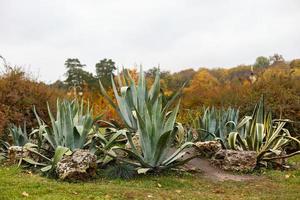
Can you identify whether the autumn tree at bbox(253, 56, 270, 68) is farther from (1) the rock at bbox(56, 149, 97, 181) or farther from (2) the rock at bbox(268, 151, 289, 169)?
(1) the rock at bbox(56, 149, 97, 181)

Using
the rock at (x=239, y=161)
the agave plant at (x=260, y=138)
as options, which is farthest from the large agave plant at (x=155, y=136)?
the agave plant at (x=260, y=138)

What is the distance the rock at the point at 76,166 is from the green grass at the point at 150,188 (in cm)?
22

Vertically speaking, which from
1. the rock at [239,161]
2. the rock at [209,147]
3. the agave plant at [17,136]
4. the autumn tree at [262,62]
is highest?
the autumn tree at [262,62]

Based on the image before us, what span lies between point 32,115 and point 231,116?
6557mm

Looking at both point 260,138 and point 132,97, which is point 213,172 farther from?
point 132,97

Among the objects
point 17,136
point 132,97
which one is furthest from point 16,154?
point 132,97

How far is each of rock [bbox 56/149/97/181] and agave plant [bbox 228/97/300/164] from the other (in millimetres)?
3729

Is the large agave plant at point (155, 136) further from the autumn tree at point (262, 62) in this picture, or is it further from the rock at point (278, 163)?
the autumn tree at point (262, 62)

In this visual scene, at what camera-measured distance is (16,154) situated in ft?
30.2

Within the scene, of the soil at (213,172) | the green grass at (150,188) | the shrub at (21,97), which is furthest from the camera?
the shrub at (21,97)

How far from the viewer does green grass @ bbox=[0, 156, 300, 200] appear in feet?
20.7

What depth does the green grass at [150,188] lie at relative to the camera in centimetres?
631

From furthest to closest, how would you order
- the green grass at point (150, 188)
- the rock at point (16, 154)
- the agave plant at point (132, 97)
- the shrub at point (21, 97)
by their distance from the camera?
the shrub at point (21, 97) < the agave plant at point (132, 97) < the rock at point (16, 154) < the green grass at point (150, 188)

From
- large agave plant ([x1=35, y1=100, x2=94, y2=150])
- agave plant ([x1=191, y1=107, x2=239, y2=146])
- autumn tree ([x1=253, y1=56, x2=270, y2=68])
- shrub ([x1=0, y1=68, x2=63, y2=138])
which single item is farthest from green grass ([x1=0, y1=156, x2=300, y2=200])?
autumn tree ([x1=253, y1=56, x2=270, y2=68])
